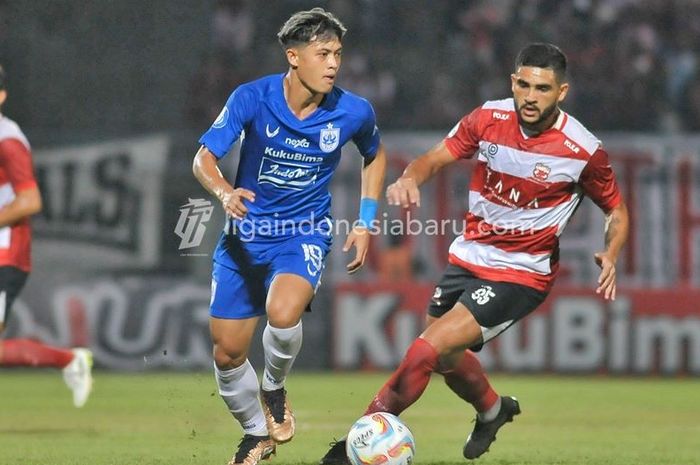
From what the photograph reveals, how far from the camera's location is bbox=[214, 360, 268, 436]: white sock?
7.02m

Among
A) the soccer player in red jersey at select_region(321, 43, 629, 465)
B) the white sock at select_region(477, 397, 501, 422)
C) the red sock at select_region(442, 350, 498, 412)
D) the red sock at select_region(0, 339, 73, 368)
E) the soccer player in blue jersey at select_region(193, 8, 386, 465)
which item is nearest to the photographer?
the soccer player in red jersey at select_region(321, 43, 629, 465)

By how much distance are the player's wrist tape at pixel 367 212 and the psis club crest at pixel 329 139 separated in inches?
12.9

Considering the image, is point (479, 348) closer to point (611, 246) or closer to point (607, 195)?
point (611, 246)

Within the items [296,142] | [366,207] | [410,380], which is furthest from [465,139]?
[410,380]

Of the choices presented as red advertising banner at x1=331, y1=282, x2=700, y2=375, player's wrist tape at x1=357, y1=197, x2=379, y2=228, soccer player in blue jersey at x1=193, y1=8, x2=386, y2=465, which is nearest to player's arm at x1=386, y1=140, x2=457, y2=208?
player's wrist tape at x1=357, y1=197, x2=379, y2=228

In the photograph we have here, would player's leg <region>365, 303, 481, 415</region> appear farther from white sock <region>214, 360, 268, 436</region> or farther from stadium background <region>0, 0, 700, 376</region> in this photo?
stadium background <region>0, 0, 700, 376</region>

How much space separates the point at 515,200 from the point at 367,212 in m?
0.79

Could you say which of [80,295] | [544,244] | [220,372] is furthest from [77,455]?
[80,295]

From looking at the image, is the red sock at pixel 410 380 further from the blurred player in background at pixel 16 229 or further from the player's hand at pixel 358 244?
the blurred player in background at pixel 16 229

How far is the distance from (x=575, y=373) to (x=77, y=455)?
7882mm


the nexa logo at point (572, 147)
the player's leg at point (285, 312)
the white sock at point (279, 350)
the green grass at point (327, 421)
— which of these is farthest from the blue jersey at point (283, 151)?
the green grass at point (327, 421)

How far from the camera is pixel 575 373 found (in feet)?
47.2

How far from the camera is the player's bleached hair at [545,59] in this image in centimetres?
681

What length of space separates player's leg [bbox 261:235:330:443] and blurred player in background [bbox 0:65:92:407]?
2604 mm
